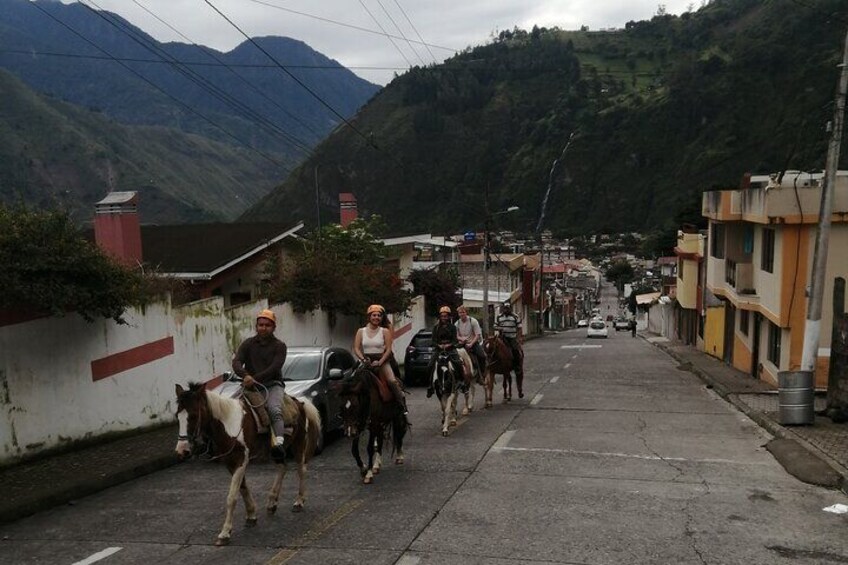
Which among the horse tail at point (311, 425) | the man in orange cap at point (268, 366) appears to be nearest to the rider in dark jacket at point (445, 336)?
the horse tail at point (311, 425)

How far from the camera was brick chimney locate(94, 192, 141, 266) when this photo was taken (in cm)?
1814

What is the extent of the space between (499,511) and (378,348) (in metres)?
2.90

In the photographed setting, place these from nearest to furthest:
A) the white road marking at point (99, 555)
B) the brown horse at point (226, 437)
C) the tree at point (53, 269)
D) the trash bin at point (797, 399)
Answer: the white road marking at point (99, 555)
the brown horse at point (226, 437)
the tree at point (53, 269)
the trash bin at point (797, 399)

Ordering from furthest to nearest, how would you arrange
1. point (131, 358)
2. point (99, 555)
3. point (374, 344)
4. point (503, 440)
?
point (131, 358), point (503, 440), point (374, 344), point (99, 555)

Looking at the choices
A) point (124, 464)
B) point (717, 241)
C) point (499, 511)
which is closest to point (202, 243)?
point (124, 464)

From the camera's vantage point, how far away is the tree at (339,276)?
70.4 feet

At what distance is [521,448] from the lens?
472 inches

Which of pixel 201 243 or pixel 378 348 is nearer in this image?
pixel 378 348

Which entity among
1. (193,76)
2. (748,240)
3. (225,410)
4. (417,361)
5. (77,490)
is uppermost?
(193,76)

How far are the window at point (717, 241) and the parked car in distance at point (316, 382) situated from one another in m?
22.1

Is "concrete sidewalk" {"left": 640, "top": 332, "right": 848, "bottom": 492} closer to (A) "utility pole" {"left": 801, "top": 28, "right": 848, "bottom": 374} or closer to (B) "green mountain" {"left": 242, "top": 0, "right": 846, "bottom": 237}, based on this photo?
(A) "utility pole" {"left": 801, "top": 28, "right": 848, "bottom": 374}

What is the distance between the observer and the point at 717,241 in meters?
32.5

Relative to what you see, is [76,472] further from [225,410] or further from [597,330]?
[597,330]

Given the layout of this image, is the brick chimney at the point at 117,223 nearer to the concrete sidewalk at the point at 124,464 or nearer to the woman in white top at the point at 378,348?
the concrete sidewalk at the point at 124,464
